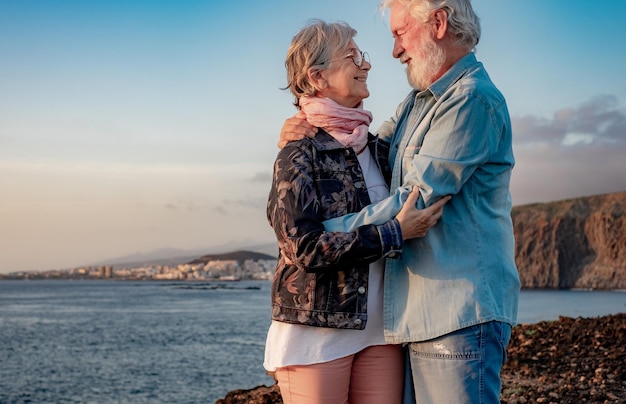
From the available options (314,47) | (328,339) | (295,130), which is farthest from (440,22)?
(328,339)

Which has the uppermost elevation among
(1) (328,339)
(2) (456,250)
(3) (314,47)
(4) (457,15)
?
(4) (457,15)

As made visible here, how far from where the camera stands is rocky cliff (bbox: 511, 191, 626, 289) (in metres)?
95.4

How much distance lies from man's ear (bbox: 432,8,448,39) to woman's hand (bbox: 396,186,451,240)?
2.10ft

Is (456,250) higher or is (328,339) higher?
(456,250)

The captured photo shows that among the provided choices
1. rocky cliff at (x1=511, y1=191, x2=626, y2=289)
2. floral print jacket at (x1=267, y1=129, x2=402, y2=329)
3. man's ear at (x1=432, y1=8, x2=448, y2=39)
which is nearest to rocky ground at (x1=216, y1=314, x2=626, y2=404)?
floral print jacket at (x1=267, y1=129, x2=402, y2=329)

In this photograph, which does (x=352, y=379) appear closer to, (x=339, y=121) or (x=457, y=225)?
(x=457, y=225)

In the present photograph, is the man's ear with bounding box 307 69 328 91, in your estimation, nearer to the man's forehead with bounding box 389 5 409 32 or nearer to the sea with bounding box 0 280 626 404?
the man's forehead with bounding box 389 5 409 32

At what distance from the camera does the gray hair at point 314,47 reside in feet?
8.96

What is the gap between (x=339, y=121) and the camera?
2732 mm

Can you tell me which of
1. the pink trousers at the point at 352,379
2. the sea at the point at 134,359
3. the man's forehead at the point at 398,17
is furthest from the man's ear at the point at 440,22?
the sea at the point at 134,359

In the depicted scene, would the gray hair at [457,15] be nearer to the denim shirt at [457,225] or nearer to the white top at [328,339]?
the denim shirt at [457,225]

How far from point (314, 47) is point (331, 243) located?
0.77m

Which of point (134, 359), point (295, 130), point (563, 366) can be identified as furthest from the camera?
point (134, 359)

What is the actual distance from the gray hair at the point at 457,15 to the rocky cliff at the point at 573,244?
97.5m
